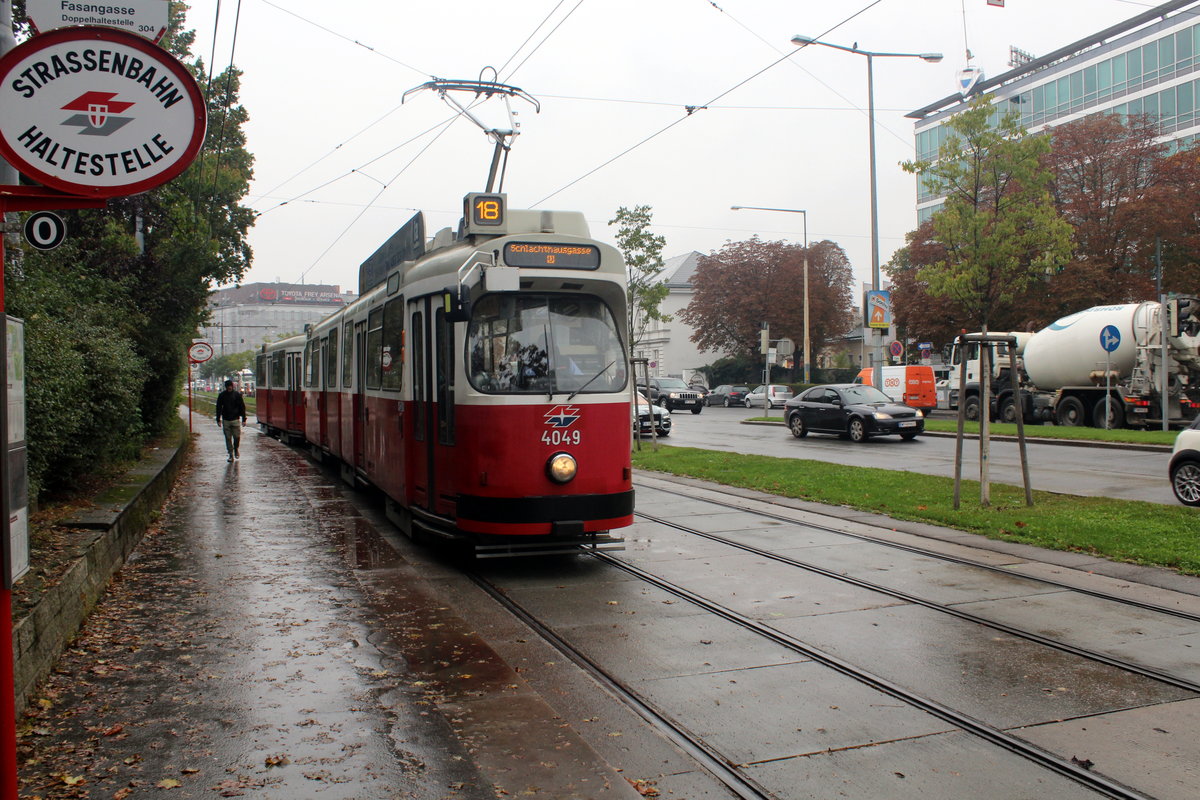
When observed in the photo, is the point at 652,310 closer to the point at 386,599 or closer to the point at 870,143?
the point at 870,143

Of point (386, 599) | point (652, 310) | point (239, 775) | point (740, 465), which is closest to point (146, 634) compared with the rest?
point (386, 599)

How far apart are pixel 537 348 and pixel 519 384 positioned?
37 cm

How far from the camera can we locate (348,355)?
1416 centimetres

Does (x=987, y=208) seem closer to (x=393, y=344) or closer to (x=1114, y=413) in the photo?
(x=1114, y=413)

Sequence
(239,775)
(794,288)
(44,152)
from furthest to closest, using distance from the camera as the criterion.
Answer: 1. (794,288)
2. (239,775)
3. (44,152)

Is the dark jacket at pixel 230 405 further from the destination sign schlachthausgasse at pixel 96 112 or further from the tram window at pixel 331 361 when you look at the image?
the destination sign schlachthausgasse at pixel 96 112

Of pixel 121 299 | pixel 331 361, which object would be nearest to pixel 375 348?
pixel 331 361

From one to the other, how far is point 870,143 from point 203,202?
19052 millimetres

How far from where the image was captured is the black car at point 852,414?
81.0 feet

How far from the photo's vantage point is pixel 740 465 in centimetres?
1797

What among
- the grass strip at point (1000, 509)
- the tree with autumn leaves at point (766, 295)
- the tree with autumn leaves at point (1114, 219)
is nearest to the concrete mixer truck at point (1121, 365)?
the grass strip at point (1000, 509)

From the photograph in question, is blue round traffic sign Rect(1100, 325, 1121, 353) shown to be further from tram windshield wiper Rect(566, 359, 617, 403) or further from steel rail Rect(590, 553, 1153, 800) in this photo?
steel rail Rect(590, 553, 1153, 800)

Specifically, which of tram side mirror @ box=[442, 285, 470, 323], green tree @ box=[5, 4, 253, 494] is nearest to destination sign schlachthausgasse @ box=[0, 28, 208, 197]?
tram side mirror @ box=[442, 285, 470, 323]

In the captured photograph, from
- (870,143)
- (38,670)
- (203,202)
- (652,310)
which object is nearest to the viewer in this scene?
(38,670)
